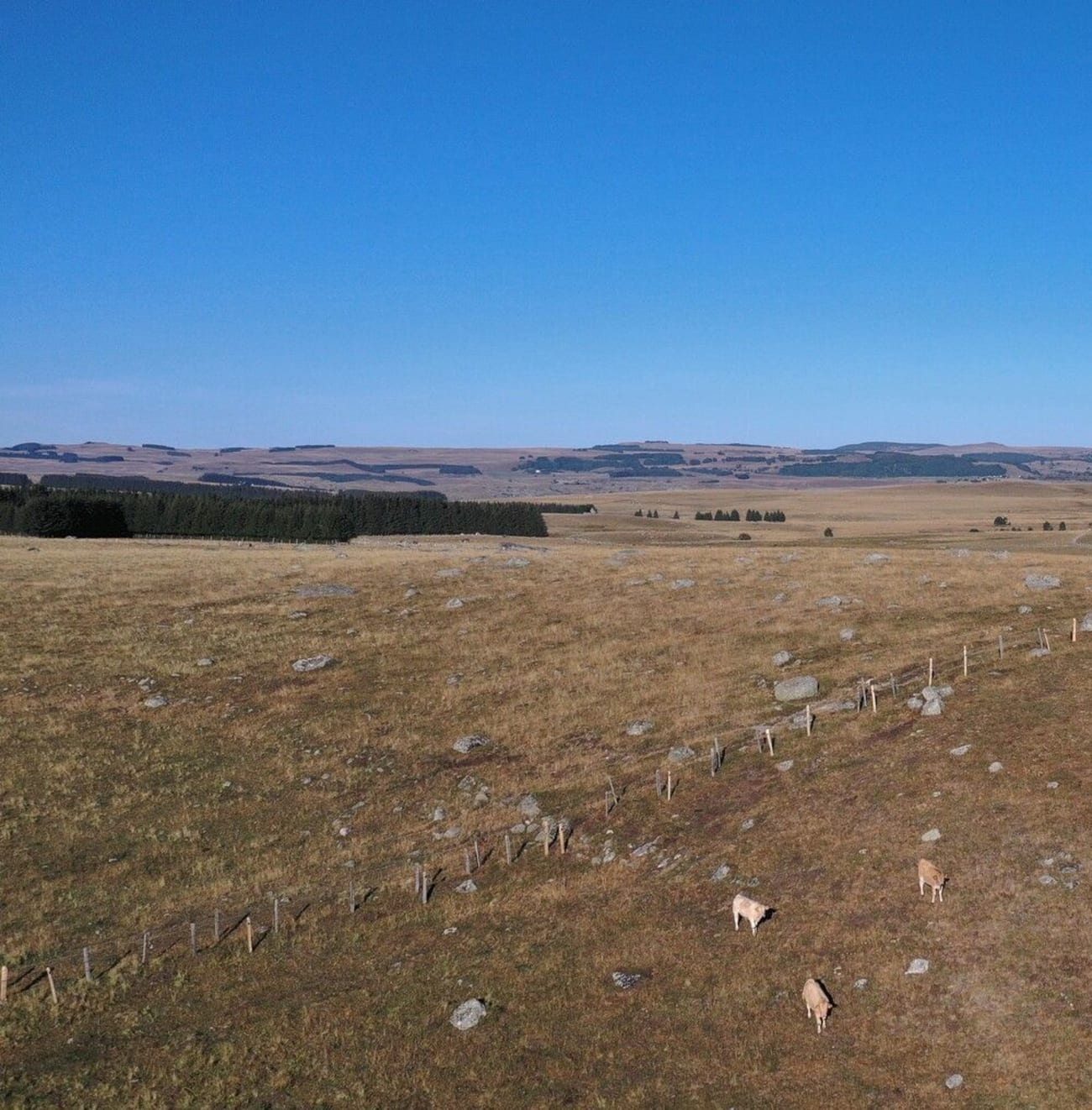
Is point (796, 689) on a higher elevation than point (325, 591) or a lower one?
lower

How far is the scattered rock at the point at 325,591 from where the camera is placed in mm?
58906

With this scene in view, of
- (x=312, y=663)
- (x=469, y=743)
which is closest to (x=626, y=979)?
(x=469, y=743)

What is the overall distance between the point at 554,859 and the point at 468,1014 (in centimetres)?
718

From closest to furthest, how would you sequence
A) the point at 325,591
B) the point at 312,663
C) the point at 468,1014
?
the point at 468,1014, the point at 312,663, the point at 325,591

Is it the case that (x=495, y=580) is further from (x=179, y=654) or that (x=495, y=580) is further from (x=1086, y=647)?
(x=1086, y=647)

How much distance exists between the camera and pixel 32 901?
26.6m

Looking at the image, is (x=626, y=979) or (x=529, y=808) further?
(x=529, y=808)

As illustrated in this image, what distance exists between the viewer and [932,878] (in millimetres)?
20578

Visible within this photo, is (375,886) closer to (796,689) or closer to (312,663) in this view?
(796,689)

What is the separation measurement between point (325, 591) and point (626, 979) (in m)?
43.0

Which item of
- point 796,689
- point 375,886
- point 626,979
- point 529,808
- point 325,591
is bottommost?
point 375,886

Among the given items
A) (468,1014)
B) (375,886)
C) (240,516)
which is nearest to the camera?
(468,1014)

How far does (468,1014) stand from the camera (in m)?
19.7

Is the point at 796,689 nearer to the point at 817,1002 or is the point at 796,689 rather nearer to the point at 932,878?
the point at 932,878
